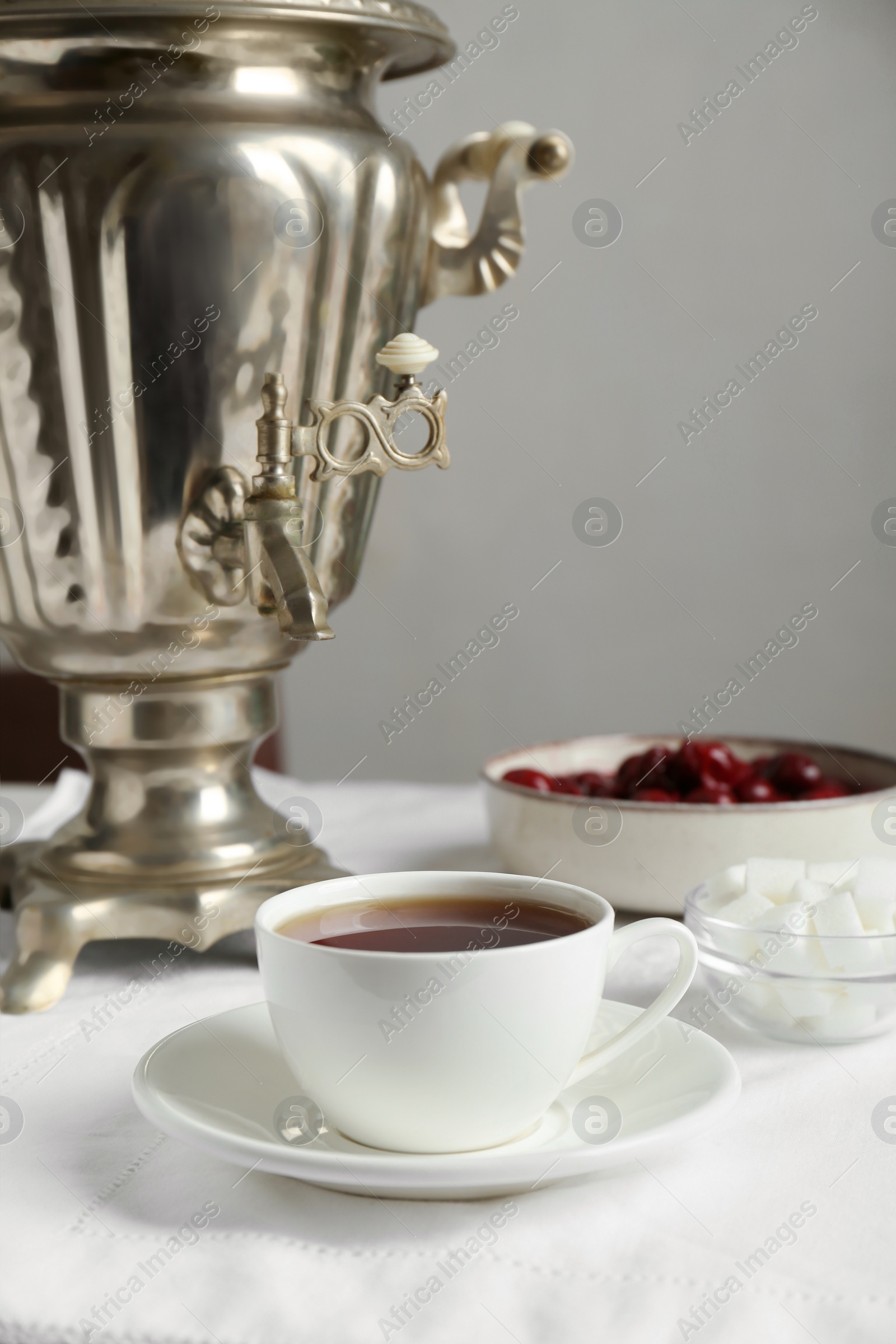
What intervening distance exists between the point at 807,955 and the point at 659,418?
174cm

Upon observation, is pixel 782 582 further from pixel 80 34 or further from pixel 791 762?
pixel 80 34

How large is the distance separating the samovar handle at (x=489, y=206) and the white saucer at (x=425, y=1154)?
41 centimetres

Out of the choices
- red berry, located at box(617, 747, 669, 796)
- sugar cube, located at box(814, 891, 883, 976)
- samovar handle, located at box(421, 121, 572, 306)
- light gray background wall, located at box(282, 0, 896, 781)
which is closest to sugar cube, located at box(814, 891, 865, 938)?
sugar cube, located at box(814, 891, 883, 976)

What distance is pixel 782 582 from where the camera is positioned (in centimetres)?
214

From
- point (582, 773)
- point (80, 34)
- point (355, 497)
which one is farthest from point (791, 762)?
point (80, 34)

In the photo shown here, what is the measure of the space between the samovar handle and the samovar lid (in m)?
0.08

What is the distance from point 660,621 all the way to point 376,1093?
185 centimetres

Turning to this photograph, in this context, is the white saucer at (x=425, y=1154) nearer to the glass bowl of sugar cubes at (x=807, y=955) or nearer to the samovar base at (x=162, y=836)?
the glass bowl of sugar cubes at (x=807, y=955)

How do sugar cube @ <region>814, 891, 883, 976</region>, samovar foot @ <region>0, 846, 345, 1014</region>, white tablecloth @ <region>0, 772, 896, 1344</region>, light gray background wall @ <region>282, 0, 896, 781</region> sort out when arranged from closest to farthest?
1. white tablecloth @ <region>0, 772, 896, 1344</region>
2. sugar cube @ <region>814, 891, 883, 976</region>
3. samovar foot @ <region>0, 846, 345, 1014</region>
4. light gray background wall @ <region>282, 0, 896, 781</region>

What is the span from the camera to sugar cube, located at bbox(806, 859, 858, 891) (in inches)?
23.2

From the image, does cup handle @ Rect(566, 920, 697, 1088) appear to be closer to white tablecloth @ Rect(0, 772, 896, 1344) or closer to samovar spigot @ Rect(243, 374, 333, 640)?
white tablecloth @ Rect(0, 772, 896, 1344)

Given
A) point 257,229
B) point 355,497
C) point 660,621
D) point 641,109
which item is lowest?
point 660,621

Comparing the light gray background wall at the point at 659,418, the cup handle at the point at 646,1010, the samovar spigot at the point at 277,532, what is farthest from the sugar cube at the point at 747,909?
the light gray background wall at the point at 659,418

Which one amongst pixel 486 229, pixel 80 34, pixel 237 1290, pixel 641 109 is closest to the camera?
pixel 237 1290
